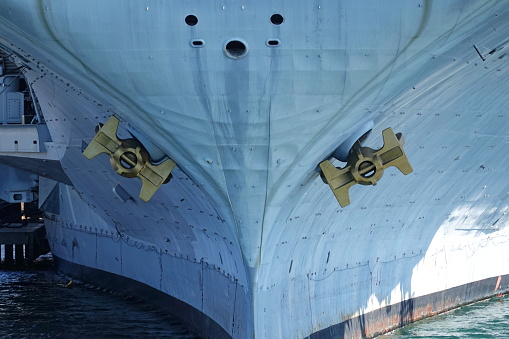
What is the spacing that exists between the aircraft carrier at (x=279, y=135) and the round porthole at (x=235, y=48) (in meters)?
0.02

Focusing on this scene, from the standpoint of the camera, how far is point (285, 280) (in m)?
14.2

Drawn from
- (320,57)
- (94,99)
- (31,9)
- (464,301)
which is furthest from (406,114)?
(464,301)

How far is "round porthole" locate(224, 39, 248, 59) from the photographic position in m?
11.3

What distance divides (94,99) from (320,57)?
12.3ft

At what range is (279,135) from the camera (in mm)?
12031

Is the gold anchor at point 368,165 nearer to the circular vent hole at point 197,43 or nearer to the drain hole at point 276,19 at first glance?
the drain hole at point 276,19

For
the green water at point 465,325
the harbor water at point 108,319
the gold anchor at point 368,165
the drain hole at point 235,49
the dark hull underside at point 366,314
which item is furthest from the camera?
the harbor water at point 108,319

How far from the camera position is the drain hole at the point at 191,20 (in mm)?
11305

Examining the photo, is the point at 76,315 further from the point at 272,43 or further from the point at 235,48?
the point at 272,43

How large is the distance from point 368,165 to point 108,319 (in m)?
10.2

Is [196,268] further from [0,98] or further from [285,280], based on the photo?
[0,98]

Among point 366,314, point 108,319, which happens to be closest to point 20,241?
point 108,319

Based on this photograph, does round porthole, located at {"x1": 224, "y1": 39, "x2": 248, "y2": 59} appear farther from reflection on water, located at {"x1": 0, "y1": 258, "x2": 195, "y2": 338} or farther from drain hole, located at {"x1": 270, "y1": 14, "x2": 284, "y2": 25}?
reflection on water, located at {"x1": 0, "y1": 258, "x2": 195, "y2": 338}

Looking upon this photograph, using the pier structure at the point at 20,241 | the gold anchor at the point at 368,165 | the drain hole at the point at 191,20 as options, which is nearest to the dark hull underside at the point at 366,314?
the gold anchor at the point at 368,165
